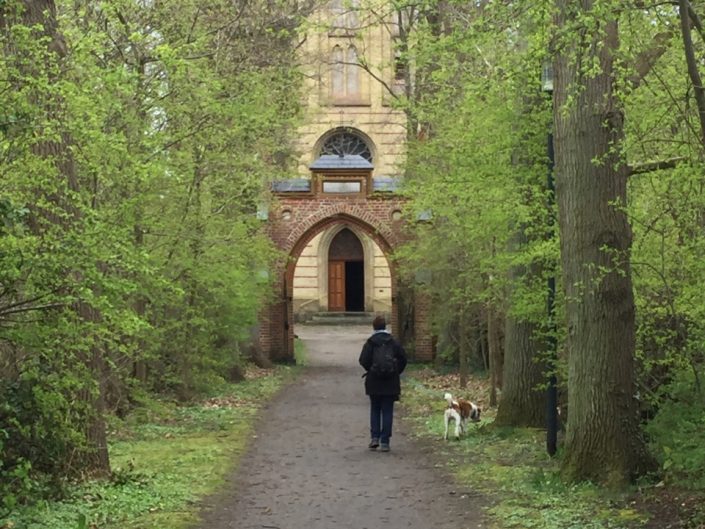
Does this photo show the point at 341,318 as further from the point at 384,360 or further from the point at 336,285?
the point at 384,360

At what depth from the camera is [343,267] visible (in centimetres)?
4725

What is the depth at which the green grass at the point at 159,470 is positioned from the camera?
→ 8.48 m

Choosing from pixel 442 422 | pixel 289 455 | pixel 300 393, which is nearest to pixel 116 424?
pixel 289 455

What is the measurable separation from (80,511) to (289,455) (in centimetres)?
437

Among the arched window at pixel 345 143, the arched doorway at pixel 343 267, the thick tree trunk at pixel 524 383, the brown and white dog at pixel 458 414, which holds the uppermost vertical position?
the arched window at pixel 345 143

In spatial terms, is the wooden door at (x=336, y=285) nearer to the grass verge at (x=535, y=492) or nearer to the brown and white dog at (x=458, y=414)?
the grass verge at (x=535, y=492)

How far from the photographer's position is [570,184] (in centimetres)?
966

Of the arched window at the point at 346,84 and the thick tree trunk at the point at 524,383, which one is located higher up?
the arched window at the point at 346,84

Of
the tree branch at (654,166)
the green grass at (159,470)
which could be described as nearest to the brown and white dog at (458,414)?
the green grass at (159,470)

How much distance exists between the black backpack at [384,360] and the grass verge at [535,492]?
1.23m

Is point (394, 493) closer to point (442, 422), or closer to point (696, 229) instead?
point (696, 229)

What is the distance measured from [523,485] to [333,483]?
77.8 inches

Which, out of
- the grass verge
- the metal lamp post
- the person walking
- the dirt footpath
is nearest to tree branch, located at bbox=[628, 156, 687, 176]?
the metal lamp post

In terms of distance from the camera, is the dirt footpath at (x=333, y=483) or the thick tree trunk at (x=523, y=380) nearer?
the dirt footpath at (x=333, y=483)
